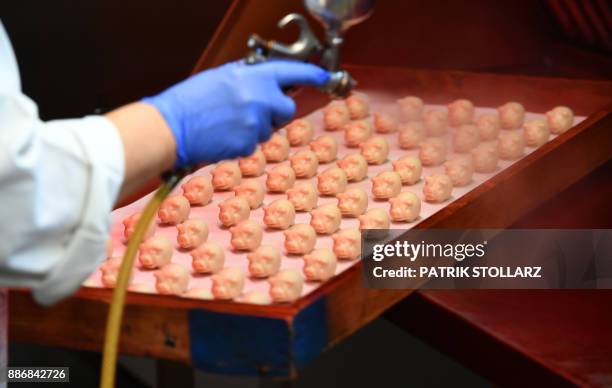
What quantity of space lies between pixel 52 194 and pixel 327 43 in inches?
21.0

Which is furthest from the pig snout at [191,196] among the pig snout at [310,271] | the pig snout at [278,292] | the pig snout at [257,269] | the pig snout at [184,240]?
the pig snout at [278,292]

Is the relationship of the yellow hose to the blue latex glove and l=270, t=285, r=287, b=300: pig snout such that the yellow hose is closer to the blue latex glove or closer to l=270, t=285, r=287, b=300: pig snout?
the blue latex glove

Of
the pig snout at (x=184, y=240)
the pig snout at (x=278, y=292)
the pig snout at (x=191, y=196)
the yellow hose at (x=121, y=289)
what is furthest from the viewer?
the pig snout at (x=191, y=196)

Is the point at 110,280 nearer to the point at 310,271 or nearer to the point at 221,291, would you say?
the point at 221,291

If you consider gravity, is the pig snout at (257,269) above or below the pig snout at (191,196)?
below

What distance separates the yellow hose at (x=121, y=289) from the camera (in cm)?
152

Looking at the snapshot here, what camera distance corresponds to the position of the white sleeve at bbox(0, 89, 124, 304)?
133 cm

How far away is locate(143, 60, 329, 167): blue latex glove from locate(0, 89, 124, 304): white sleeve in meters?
0.15

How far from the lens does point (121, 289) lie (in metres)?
1.52

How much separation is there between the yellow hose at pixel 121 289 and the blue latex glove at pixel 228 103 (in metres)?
0.08

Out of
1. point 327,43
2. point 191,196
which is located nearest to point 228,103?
point 327,43

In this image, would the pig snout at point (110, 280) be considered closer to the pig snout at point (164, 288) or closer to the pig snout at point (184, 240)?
the pig snout at point (164, 288)

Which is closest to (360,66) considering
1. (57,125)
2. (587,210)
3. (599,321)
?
(587,210)

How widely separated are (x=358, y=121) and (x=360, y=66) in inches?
11.5
